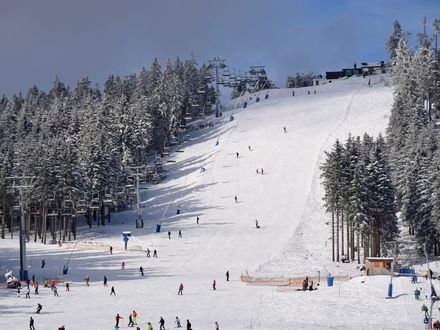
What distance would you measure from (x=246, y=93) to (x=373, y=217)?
383ft

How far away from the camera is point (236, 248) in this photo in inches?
2756

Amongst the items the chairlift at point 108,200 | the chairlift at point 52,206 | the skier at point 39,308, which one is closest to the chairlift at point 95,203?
the chairlift at point 108,200

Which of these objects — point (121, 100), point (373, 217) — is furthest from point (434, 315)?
point (121, 100)

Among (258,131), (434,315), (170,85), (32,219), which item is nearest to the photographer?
(434,315)

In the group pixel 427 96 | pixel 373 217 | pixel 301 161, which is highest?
pixel 427 96

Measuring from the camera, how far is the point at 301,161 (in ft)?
330

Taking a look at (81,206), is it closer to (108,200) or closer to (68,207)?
(68,207)

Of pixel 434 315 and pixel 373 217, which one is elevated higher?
pixel 373 217

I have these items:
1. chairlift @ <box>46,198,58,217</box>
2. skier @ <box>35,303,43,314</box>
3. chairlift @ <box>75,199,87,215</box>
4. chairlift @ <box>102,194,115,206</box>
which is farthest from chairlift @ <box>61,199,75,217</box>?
skier @ <box>35,303,43,314</box>

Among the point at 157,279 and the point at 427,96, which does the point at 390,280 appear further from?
the point at 427,96

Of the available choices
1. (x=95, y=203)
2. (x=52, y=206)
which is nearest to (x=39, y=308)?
(x=52, y=206)

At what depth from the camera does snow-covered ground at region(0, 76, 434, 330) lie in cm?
4459

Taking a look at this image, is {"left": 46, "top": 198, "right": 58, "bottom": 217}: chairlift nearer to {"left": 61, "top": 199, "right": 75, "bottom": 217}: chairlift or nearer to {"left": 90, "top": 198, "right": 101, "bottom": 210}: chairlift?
{"left": 61, "top": 199, "right": 75, "bottom": 217}: chairlift

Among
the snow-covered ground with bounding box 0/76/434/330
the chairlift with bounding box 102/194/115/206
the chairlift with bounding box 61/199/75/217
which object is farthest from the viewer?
the chairlift with bounding box 102/194/115/206
